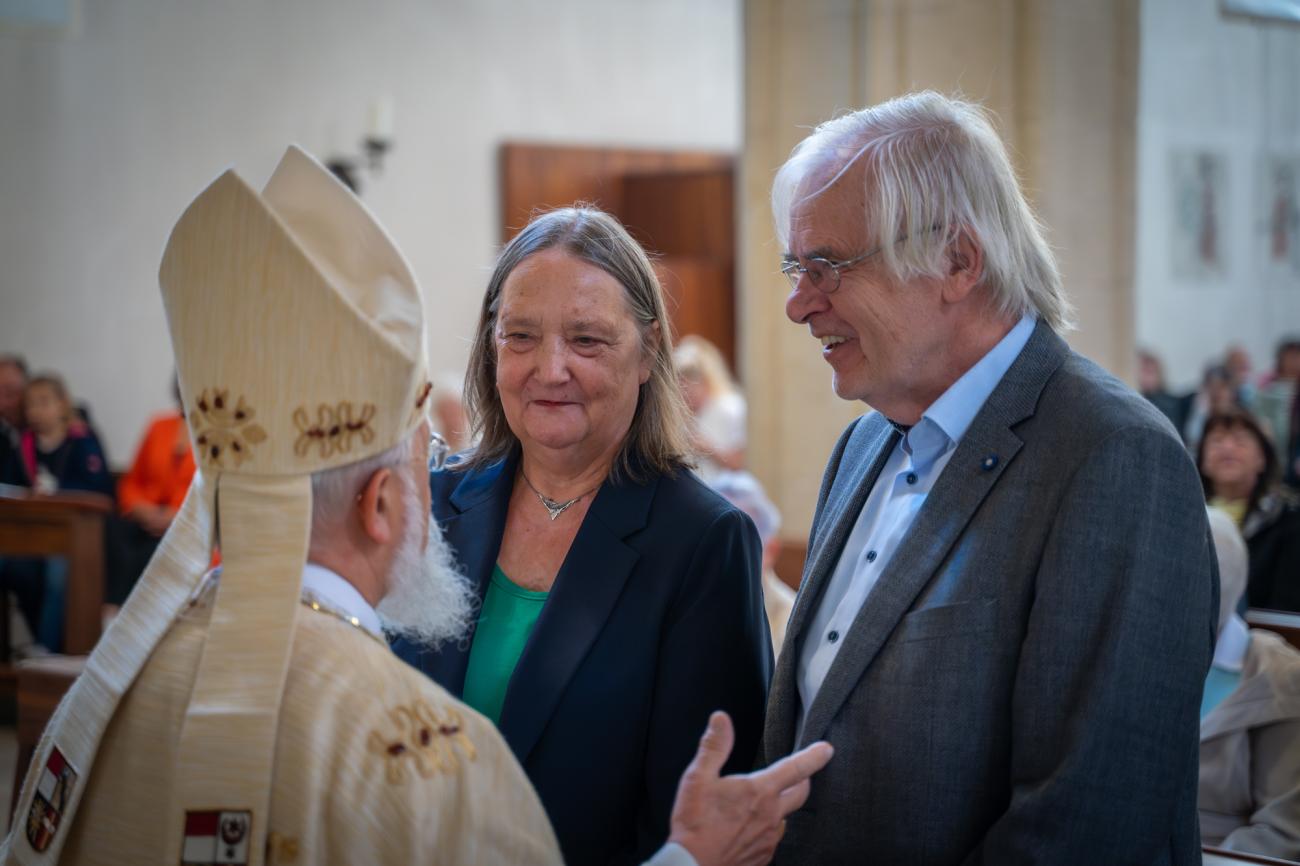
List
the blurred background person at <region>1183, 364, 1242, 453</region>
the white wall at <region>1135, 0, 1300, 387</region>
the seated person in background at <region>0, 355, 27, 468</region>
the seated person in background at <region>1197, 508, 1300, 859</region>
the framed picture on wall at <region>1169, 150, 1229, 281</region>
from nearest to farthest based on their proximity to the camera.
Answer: the seated person in background at <region>1197, 508, 1300, 859</region>, the seated person in background at <region>0, 355, 27, 468</region>, the blurred background person at <region>1183, 364, 1242, 453</region>, the white wall at <region>1135, 0, 1300, 387</region>, the framed picture on wall at <region>1169, 150, 1229, 281</region>

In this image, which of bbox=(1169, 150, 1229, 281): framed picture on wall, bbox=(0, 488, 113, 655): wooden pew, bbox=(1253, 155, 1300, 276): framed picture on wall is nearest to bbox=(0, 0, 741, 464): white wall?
bbox=(0, 488, 113, 655): wooden pew

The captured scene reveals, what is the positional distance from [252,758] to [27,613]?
6561mm

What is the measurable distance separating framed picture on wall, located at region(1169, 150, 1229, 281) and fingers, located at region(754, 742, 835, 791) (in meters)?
11.0

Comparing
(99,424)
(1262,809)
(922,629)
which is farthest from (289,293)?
(99,424)

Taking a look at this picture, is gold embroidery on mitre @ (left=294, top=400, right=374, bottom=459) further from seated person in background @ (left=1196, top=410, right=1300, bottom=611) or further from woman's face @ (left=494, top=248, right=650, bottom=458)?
seated person in background @ (left=1196, top=410, right=1300, bottom=611)

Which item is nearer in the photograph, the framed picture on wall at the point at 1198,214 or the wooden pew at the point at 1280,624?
the wooden pew at the point at 1280,624

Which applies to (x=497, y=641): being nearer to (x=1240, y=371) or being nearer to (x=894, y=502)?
(x=894, y=502)

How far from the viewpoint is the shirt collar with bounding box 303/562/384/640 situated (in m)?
1.54

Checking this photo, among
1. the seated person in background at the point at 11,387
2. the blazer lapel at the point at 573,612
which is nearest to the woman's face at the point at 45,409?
the seated person in background at the point at 11,387

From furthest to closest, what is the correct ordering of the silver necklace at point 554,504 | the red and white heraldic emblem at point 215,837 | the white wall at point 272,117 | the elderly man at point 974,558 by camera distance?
the white wall at point 272,117 < the silver necklace at point 554,504 < the elderly man at point 974,558 < the red and white heraldic emblem at point 215,837

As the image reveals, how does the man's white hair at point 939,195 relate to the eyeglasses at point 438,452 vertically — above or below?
above

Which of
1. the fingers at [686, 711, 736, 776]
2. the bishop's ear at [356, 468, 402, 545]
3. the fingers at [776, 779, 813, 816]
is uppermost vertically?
the bishop's ear at [356, 468, 402, 545]

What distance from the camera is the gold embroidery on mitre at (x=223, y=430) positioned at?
152 centimetres

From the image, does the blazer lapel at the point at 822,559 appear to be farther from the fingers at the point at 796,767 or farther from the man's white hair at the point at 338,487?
the man's white hair at the point at 338,487
